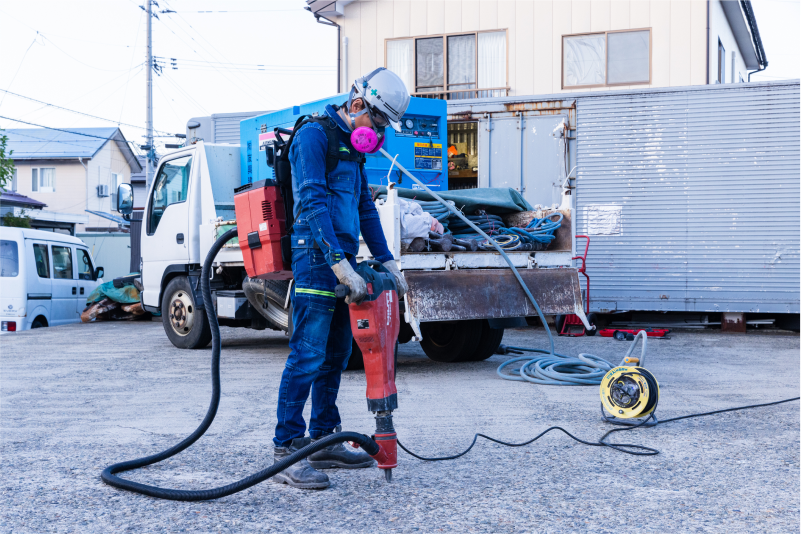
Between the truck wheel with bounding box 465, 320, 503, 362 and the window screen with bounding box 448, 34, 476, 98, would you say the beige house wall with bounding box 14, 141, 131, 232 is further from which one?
the truck wheel with bounding box 465, 320, 503, 362

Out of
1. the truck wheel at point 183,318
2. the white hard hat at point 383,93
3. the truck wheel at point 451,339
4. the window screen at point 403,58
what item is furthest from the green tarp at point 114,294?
the white hard hat at point 383,93

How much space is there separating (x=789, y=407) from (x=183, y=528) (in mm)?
4459

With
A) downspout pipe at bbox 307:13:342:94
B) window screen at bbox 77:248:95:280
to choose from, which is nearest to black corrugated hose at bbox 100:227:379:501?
window screen at bbox 77:248:95:280

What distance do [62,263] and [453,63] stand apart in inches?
343

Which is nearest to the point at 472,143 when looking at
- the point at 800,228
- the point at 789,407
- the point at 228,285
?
the point at 800,228

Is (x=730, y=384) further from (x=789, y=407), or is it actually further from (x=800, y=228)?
(x=800, y=228)

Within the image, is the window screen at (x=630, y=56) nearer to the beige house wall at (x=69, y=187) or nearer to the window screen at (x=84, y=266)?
the window screen at (x=84, y=266)

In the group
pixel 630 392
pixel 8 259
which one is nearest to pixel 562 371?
pixel 630 392

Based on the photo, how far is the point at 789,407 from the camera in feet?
18.1

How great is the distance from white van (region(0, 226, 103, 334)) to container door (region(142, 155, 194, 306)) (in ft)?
11.0

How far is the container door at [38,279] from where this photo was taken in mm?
12453

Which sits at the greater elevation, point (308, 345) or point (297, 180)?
point (297, 180)

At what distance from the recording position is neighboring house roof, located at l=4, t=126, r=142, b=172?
40.5 metres

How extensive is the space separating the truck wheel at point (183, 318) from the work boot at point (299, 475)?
5639 mm
